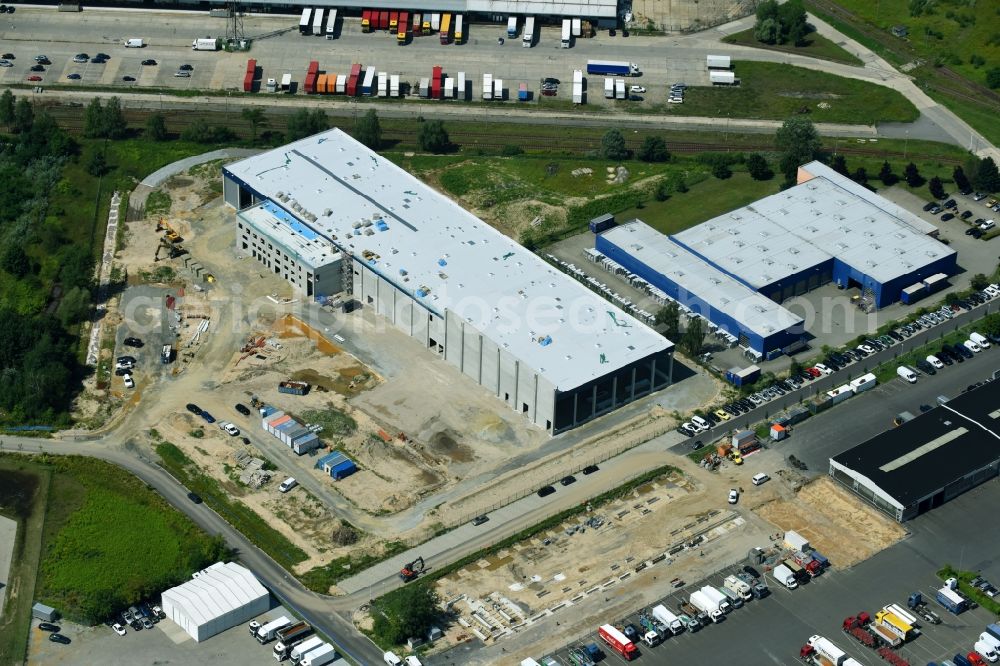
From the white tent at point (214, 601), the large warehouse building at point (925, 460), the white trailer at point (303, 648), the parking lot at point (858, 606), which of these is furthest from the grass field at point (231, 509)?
the large warehouse building at point (925, 460)

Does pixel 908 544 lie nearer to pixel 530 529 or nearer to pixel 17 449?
pixel 530 529

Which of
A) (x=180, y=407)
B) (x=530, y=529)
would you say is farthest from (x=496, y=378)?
(x=180, y=407)

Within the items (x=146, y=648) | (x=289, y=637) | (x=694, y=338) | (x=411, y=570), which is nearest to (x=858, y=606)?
(x=411, y=570)

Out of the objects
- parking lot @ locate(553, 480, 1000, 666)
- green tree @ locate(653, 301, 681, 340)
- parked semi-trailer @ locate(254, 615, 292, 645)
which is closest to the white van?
parking lot @ locate(553, 480, 1000, 666)

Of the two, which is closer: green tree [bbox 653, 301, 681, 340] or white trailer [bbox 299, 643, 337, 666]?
white trailer [bbox 299, 643, 337, 666]

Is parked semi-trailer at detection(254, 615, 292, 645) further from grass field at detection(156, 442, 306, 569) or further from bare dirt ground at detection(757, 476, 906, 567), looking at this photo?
bare dirt ground at detection(757, 476, 906, 567)

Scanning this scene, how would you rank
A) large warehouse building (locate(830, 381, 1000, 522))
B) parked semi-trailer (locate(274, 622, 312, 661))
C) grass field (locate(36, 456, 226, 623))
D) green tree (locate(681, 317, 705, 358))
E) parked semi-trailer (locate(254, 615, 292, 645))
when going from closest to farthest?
parked semi-trailer (locate(274, 622, 312, 661))
parked semi-trailer (locate(254, 615, 292, 645))
grass field (locate(36, 456, 226, 623))
large warehouse building (locate(830, 381, 1000, 522))
green tree (locate(681, 317, 705, 358))

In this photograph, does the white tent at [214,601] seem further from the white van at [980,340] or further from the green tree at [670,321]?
the white van at [980,340]
